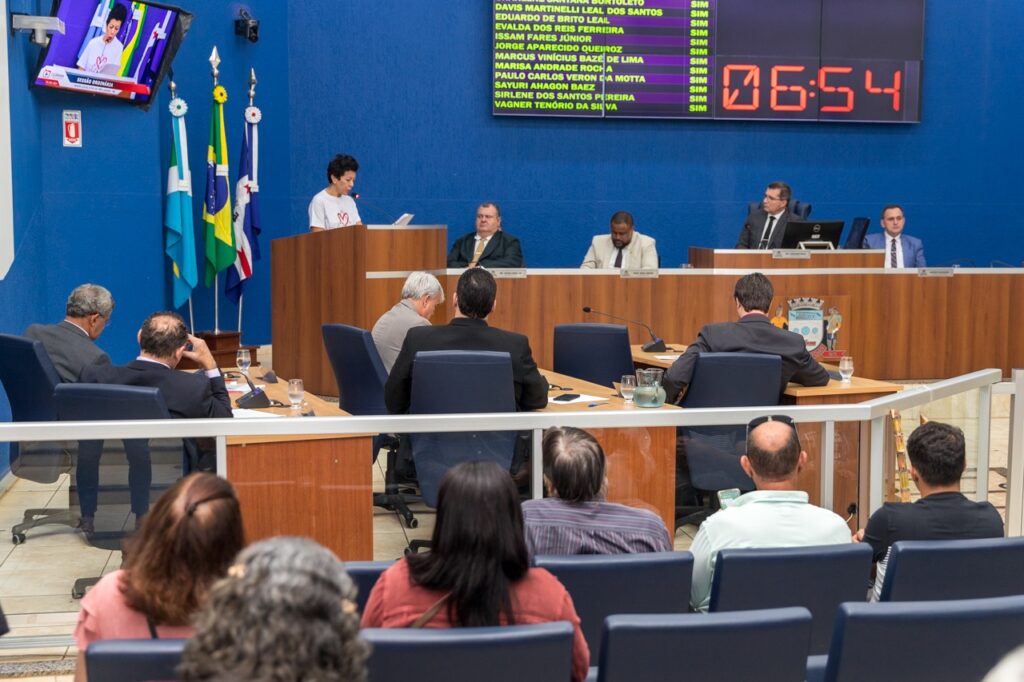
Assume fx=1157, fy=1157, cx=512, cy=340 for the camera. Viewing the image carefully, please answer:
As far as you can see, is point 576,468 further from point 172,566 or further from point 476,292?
point 476,292

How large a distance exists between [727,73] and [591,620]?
8.48 metres

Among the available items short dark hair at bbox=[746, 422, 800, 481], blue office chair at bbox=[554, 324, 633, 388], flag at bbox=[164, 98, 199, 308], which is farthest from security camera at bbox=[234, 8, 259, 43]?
short dark hair at bbox=[746, 422, 800, 481]

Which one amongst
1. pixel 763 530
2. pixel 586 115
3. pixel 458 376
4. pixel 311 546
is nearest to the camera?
pixel 311 546

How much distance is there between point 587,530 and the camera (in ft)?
9.59

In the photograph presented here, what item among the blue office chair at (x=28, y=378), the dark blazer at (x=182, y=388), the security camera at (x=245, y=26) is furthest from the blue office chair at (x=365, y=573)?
the security camera at (x=245, y=26)

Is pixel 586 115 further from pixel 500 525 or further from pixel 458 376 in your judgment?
pixel 500 525

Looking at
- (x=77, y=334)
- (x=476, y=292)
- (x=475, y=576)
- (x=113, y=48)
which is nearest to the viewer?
(x=475, y=576)

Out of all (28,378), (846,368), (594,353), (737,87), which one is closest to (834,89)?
(737,87)

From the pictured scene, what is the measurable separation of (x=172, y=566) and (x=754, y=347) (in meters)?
3.79

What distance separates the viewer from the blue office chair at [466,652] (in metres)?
2.07

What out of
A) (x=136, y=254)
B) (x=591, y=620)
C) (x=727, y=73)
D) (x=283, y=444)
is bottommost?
(x=591, y=620)

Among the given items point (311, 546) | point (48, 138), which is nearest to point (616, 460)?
point (311, 546)

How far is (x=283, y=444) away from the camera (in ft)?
12.2

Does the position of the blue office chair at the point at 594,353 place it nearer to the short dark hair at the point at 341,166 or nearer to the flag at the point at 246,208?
the short dark hair at the point at 341,166
